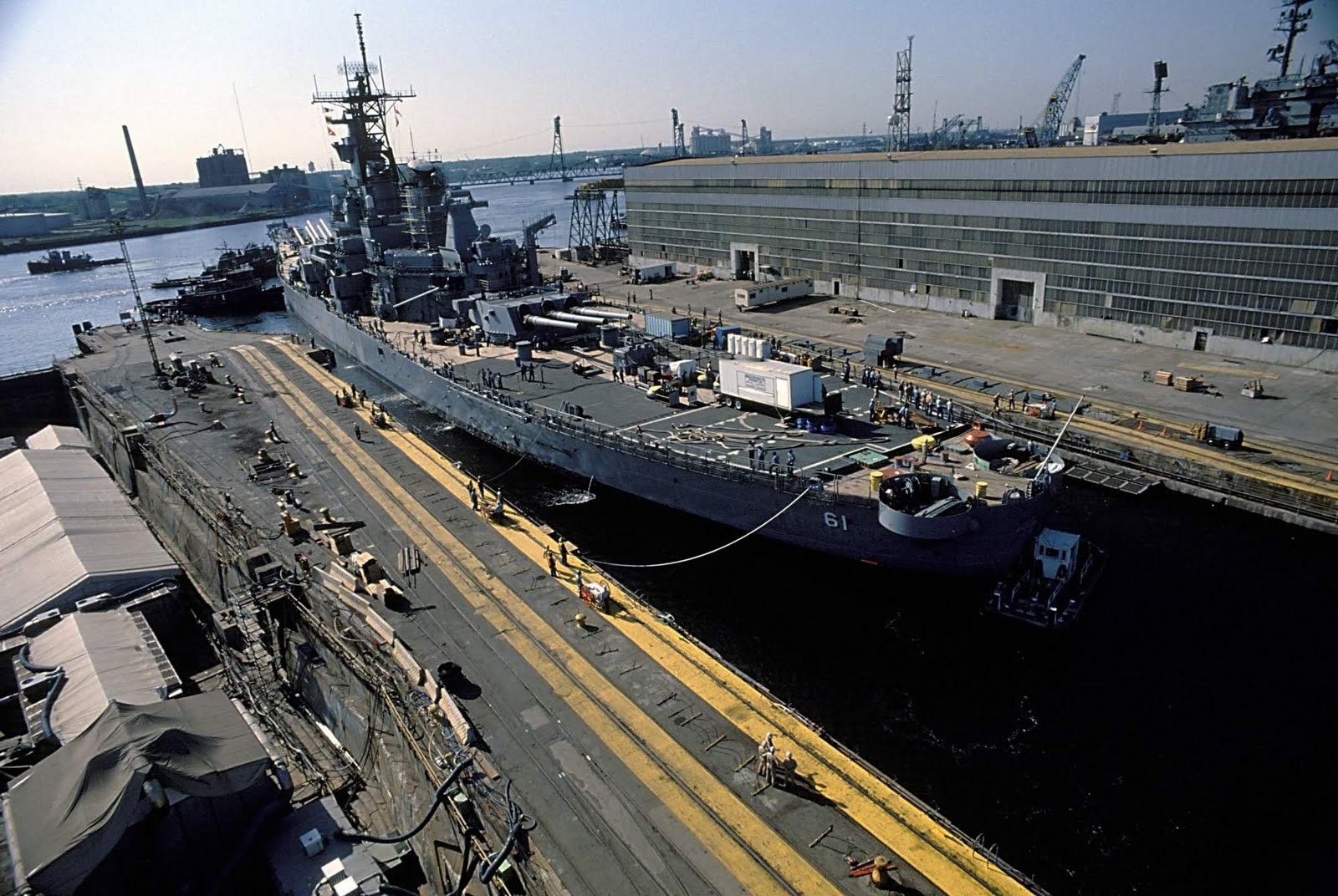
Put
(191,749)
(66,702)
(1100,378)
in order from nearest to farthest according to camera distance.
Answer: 1. (191,749)
2. (66,702)
3. (1100,378)

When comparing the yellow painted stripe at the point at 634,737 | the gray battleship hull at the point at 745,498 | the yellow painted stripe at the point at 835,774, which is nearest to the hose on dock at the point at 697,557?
the gray battleship hull at the point at 745,498

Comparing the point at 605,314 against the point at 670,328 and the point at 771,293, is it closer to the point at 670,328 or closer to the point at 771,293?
the point at 670,328

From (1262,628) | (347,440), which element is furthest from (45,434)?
(1262,628)

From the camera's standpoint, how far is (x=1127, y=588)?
31.0 m

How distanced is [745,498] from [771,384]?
7.12 m

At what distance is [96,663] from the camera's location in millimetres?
23203

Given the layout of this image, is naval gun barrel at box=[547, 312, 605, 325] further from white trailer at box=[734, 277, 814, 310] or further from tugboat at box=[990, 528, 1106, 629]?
tugboat at box=[990, 528, 1106, 629]

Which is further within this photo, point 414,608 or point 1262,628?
point 1262,628

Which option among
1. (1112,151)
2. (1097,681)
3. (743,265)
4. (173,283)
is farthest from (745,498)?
(173,283)

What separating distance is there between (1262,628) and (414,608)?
98.4 ft

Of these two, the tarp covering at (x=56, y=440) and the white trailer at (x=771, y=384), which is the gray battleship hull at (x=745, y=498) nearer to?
the white trailer at (x=771, y=384)

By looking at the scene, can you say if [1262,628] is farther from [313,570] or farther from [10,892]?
[10,892]

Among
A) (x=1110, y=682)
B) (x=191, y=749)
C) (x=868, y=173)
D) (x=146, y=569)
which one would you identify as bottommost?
(x=1110, y=682)

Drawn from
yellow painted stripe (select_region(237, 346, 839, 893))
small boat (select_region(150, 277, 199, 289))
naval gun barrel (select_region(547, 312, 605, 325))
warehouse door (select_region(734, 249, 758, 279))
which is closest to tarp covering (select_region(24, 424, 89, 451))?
naval gun barrel (select_region(547, 312, 605, 325))
